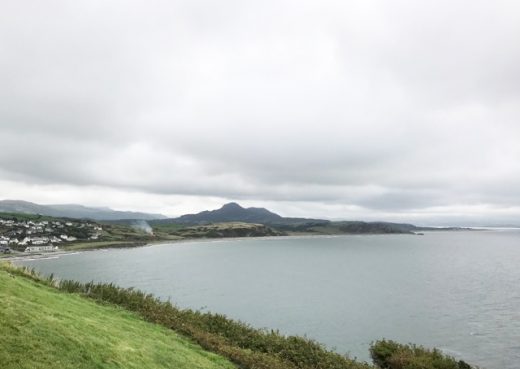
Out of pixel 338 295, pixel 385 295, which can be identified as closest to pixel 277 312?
pixel 338 295

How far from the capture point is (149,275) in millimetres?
118000

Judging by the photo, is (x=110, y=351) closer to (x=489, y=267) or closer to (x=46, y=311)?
(x=46, y=311)

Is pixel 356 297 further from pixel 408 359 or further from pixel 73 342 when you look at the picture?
pixel 73 342

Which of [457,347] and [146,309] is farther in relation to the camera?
[457,347]

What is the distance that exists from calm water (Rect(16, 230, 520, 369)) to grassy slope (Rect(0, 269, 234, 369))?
33.8 m

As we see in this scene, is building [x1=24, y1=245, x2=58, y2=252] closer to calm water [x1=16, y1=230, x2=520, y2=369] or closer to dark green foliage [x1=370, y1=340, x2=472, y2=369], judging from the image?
calm water [x1=16, y1=230, x2=520, y2=369]

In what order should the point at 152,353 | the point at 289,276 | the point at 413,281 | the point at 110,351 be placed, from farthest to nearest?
the point at 289,276 < the point at 413,281 < the point at 152,353 < the point at 110,351

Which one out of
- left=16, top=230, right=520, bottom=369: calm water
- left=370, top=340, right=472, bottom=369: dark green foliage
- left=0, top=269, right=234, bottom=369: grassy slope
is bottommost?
left=16, top=230, right=520, bottom=369: calm water

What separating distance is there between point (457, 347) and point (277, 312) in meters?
28.8

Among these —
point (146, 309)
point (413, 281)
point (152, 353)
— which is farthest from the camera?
point (413, 281)

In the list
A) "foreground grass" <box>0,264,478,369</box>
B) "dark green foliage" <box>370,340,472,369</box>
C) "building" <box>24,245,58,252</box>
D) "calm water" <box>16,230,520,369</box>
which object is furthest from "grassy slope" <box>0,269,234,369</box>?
"building" <box>24,245,58,252</box>

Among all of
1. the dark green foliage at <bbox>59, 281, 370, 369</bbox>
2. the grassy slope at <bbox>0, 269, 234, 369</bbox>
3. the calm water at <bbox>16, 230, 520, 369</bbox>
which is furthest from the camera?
the calm water at <bbox>16, 230, 520, 369</bbox>

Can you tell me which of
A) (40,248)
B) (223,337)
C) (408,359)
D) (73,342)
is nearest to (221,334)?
(223,337)

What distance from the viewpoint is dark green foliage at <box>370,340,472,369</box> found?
1307 inches
